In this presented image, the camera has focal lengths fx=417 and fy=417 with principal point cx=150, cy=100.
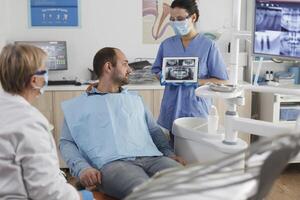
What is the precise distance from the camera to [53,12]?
3.79 m

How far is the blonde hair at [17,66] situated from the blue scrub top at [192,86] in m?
1.20

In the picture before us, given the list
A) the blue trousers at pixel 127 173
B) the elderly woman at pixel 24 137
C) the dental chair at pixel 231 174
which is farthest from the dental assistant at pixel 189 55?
the dental chair at pixel 231 174

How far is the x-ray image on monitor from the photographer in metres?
2.23

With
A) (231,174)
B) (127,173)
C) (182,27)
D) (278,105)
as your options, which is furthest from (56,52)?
(231,174)

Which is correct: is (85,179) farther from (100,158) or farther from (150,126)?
(150,126)

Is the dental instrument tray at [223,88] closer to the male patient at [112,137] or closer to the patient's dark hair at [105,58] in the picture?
the male patient at [112,137]

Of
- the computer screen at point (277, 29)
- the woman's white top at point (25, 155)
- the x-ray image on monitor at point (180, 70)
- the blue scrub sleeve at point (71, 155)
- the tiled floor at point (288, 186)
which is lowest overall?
the tiled floor at point (288, 186)

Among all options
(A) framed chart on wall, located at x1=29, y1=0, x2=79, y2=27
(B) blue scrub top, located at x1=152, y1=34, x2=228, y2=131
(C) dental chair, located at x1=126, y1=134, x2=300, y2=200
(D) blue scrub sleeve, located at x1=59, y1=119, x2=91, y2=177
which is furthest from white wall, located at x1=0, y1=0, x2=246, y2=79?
(C) dental chair, located at x1=126, y1=134, x2=300, y2=200

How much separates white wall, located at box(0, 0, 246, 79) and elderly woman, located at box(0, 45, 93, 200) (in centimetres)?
252

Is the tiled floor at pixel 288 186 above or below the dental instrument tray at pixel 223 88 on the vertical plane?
below

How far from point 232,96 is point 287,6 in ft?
1.40

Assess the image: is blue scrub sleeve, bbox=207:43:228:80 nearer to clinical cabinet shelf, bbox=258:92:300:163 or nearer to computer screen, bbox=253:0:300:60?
computer screen, bbox=253:0:300:60

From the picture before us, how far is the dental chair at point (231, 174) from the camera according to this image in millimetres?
628

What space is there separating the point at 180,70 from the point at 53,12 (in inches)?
77.3
